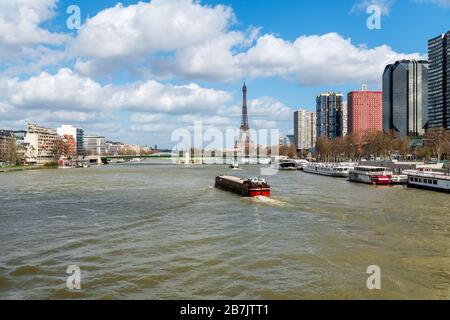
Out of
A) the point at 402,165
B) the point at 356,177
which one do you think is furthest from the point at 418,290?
the point at 402,165

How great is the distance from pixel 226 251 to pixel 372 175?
161 ft

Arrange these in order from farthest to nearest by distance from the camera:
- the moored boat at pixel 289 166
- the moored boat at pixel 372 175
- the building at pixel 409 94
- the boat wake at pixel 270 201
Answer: the building at pixel 409 94
the moored boat at pixel 289 166
the moored boat at pixel 372 175
the boat wake at pixel 270 201

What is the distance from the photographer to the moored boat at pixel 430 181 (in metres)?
52.6

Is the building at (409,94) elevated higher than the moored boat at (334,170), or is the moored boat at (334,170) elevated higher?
the building at (409,94)

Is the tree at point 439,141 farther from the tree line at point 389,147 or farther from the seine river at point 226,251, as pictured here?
the seine river at point 226,251

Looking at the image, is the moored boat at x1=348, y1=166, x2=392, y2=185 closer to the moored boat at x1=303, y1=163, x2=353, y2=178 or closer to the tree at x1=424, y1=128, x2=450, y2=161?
the moored boat at x1=303, y1=163, x2=353, y2=178

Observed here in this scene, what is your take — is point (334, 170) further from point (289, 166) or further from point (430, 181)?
point (289, 166)

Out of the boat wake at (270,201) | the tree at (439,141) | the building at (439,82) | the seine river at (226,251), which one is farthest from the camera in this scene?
the building at (439,82)

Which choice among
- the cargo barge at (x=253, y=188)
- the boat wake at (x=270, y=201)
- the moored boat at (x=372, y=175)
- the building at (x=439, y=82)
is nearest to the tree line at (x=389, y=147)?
the moored boat at (x=372, y=175)

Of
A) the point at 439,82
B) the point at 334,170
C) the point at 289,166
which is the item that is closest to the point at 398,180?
the point at 334,170

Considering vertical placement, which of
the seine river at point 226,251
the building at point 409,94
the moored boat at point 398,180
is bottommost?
the seine river at point 226,251

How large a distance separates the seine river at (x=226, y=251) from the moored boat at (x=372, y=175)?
2552cm

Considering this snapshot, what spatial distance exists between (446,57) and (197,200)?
513 ft

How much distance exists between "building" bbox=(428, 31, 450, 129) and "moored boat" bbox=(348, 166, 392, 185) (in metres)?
115
